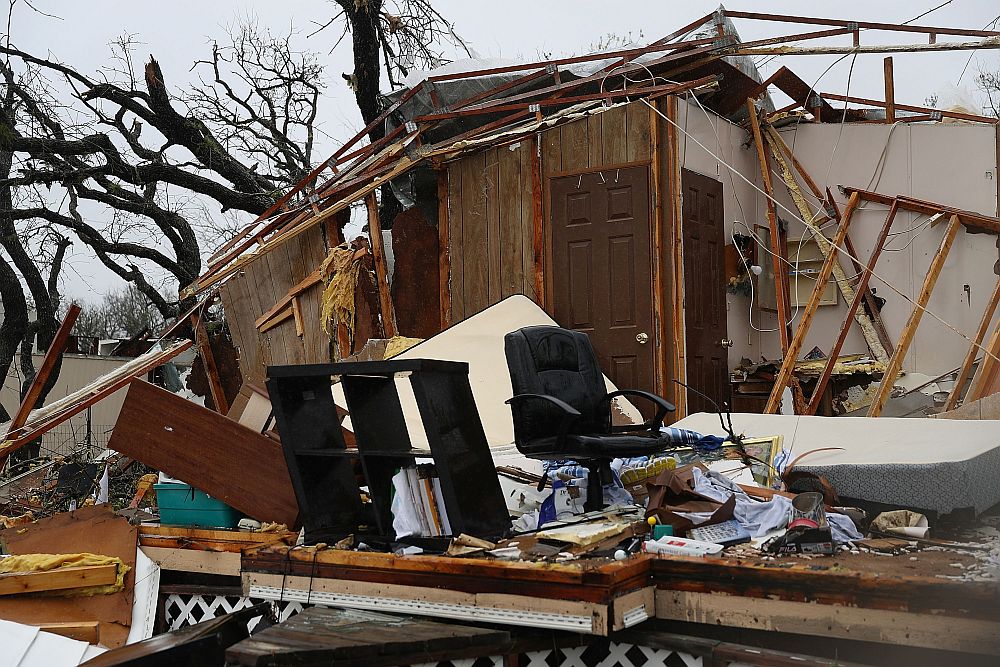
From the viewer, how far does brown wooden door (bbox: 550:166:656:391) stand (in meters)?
7.90

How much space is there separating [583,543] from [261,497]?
2251mm

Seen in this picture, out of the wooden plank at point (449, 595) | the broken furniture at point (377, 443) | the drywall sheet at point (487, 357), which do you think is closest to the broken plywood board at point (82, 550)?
the wooden plank at point (449, 595)

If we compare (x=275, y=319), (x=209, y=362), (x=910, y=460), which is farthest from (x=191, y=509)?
(x=209, y=362)

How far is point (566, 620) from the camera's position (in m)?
3.41

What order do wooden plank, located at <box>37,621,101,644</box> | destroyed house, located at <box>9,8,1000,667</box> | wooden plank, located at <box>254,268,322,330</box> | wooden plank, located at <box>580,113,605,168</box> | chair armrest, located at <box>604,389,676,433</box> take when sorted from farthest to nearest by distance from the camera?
wooden plank, located at <box>254,268,322,330</box> → wooden plank, located at <box>580,113,605,168</box> → chair armrest, located at <box>604,389,676,433</box> → wooden plank, located at <box>37,621,101,644</box> → destroyed house, located at <box>9,8,1000,667</box>

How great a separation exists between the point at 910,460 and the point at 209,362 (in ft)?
28.0

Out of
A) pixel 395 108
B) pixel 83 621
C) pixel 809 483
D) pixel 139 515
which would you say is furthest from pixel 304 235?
pixel 809 483

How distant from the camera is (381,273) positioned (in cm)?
918

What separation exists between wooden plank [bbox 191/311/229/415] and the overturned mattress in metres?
7.36

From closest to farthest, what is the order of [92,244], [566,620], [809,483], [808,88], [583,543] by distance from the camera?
[566,620] < [583,543] < [809,483] < [808,88] < [92,244]

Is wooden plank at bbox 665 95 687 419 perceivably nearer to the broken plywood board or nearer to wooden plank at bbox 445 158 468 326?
wooden plank at bbox 445 158 468 326

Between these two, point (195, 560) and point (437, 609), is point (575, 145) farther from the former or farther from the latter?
point (437, 609)

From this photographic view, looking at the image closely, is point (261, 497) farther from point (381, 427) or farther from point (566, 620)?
point (566, 620)

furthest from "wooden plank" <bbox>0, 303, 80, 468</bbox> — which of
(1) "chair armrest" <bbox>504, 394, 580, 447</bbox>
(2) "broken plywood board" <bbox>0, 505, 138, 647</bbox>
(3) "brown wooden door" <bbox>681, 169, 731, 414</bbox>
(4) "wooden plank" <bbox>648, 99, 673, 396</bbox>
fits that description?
(3) "brown wooden door" <bbox>681, 169, 731, 414</bbox>
